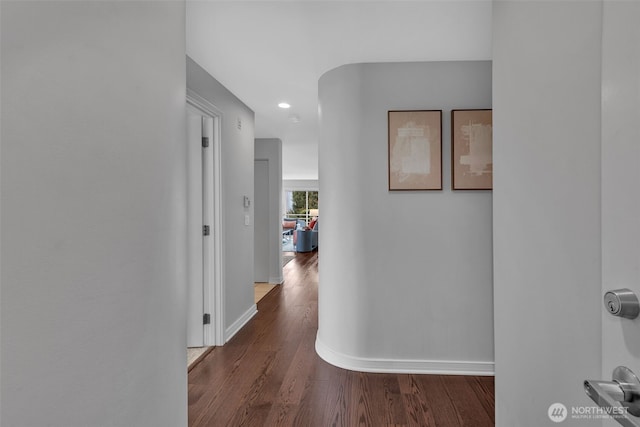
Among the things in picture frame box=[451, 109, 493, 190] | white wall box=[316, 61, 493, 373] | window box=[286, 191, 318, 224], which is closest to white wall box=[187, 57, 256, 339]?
white wall box=[316, 61, 493, 373]

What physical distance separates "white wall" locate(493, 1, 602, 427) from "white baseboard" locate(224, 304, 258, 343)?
2.41 m

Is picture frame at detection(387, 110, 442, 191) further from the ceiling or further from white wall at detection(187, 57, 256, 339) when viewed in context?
white wall at detection(187, 57, 256, 339)

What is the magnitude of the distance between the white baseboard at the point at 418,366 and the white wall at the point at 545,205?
4.26 ft

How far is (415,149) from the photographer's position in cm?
245

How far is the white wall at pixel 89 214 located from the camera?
591mm

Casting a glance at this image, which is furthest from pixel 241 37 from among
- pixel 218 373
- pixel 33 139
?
pixel 218 373

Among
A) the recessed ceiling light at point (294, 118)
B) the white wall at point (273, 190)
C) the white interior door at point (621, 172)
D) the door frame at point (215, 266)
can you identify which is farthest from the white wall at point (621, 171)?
the white wall at point (273, 190)

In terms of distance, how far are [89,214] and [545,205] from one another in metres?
1.15

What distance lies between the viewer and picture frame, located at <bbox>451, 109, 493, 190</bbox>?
2383 millimetres

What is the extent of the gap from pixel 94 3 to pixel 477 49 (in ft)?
7.48

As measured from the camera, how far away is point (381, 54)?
2.34 metres

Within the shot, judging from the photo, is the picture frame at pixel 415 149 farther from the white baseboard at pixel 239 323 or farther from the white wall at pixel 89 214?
the white baseboard at pixel 239 323

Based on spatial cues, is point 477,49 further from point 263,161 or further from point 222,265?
point 263,161

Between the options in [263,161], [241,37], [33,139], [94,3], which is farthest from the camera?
[263,161]
